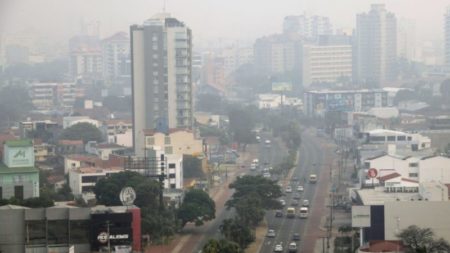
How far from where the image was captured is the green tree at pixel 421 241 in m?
8.76

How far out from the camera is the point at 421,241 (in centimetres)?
912

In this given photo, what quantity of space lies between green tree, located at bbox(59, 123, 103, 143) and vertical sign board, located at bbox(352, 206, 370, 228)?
8.88 m

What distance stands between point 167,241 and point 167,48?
7.01 metres

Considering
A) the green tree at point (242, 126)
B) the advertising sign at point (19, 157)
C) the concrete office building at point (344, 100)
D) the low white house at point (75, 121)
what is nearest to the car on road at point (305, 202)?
the advertising sign at point (19, 157)

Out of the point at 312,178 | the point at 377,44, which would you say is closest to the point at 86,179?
the point at 312,178

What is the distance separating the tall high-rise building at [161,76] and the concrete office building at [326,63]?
658 inches

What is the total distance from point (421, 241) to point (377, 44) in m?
27.0

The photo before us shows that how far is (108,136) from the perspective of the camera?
19422mm

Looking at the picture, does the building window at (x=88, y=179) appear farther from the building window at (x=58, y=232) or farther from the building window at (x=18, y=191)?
the building window at (x=58, y=232)

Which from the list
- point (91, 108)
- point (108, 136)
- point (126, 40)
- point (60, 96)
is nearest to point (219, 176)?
point (108, 136)

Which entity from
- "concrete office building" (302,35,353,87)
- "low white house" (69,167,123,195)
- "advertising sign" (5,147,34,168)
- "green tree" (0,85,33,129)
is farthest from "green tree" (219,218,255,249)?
"concrete office building" (302,35,353,87)

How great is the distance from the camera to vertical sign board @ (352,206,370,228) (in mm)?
10164

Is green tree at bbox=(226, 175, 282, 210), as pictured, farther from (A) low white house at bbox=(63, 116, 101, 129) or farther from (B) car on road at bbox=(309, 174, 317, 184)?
(A) low white house at bbox=(63, 116, 101, 129)

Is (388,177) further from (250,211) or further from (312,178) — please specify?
(312,178)
